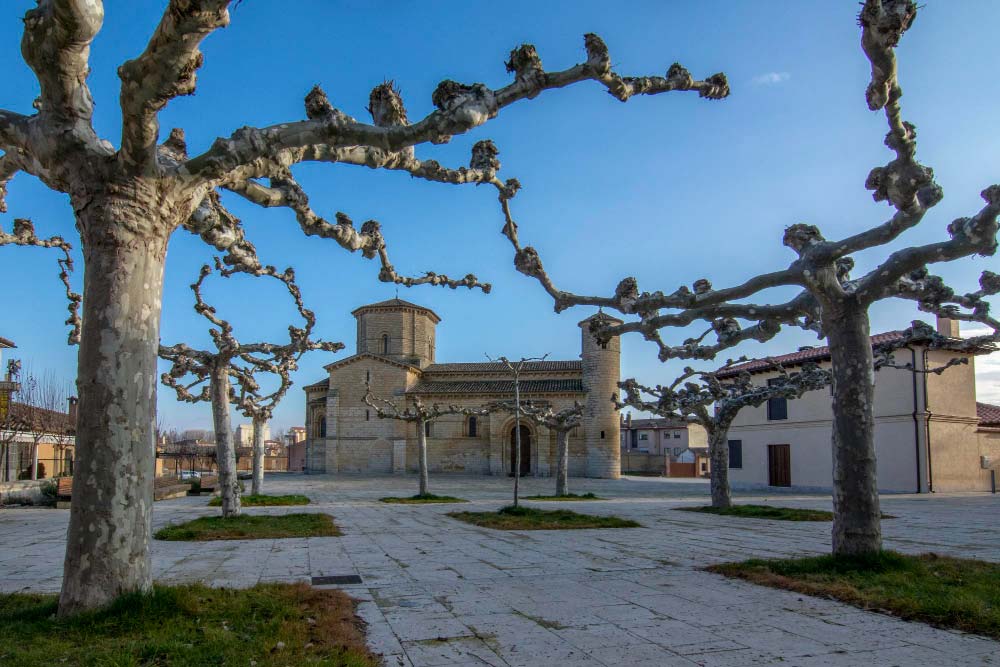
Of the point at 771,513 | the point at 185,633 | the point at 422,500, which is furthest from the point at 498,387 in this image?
the point at 185,633

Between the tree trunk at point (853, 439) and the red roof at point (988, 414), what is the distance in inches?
1090

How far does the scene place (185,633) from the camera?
472cm

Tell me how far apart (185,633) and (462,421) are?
4540 centimetres

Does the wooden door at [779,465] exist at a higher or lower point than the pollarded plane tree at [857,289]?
lower

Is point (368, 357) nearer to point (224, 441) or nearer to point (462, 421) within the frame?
point (462, 421)

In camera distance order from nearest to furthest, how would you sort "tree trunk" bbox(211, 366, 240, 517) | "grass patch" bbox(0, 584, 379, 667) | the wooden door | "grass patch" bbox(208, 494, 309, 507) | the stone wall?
"grass patch" bbox(0, 584, 379, 667) → "tree trunk" bbox(211, 366, 240, 517) → "grass patch" bbox(208, 494, 309, 507) → the wooden door → the stone wall

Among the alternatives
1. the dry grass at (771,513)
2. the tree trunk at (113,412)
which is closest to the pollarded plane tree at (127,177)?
the tree trunk at (113,412)

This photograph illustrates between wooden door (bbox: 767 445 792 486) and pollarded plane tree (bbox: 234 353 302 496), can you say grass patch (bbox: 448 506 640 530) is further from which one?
wooden door (bbox: 767 445 792 486)

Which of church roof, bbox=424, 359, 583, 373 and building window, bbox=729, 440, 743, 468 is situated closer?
building window, bbox=729, 440, 743, 468

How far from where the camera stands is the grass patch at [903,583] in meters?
5.43

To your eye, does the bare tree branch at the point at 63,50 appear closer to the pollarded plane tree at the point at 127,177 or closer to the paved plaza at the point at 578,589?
the pollarded plane tree at the point at 127,177

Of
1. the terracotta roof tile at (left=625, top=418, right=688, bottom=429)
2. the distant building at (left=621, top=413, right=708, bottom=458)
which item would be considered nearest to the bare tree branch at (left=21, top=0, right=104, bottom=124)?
the distant building at (left=621, top=413, right=708, bottom=458)

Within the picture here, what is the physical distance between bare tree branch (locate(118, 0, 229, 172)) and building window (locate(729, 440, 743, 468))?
34.2m

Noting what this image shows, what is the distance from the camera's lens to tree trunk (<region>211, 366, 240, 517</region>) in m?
15.3
